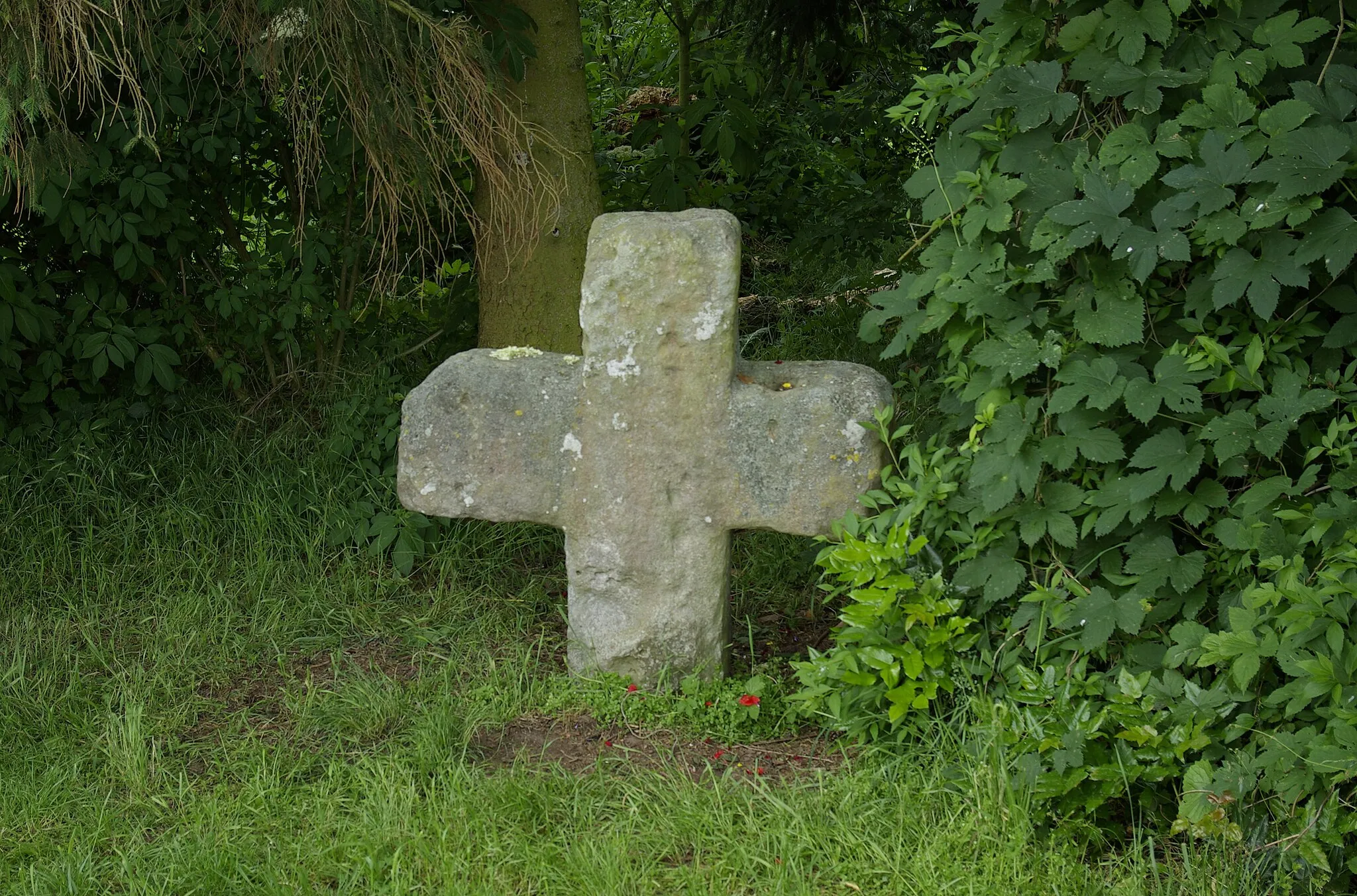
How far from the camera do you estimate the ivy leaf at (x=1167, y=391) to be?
108 inches

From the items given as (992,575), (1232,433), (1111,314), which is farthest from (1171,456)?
(992,575)

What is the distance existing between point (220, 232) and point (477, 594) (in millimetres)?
2200

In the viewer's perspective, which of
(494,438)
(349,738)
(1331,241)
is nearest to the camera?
(1331,241)

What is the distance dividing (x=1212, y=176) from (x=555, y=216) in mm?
2530

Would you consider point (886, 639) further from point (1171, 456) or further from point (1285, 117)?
point (1285, 117)

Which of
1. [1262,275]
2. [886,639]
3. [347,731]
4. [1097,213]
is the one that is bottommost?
[347,731]

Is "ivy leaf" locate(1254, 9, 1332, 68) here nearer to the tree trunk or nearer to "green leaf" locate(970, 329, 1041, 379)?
"green leaf" locate(970, 329, 1041, 379)

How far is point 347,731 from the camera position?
11.3 feet

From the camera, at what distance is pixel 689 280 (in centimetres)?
335

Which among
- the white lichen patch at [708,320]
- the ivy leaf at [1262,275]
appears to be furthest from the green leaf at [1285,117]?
the white lichen patch at [708,320]

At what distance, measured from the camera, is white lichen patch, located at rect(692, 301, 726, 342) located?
3.36 m

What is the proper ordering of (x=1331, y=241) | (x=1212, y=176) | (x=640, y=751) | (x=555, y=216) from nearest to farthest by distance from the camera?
(x=1331, y=241)
(x=1212, y=176)
(x=640, y=751)
(x=555, y=216)

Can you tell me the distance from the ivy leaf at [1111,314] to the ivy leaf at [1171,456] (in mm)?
242

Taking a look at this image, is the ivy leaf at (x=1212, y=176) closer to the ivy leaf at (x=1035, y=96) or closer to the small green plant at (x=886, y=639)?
the ivy leaf at (x=1035, y=96)
